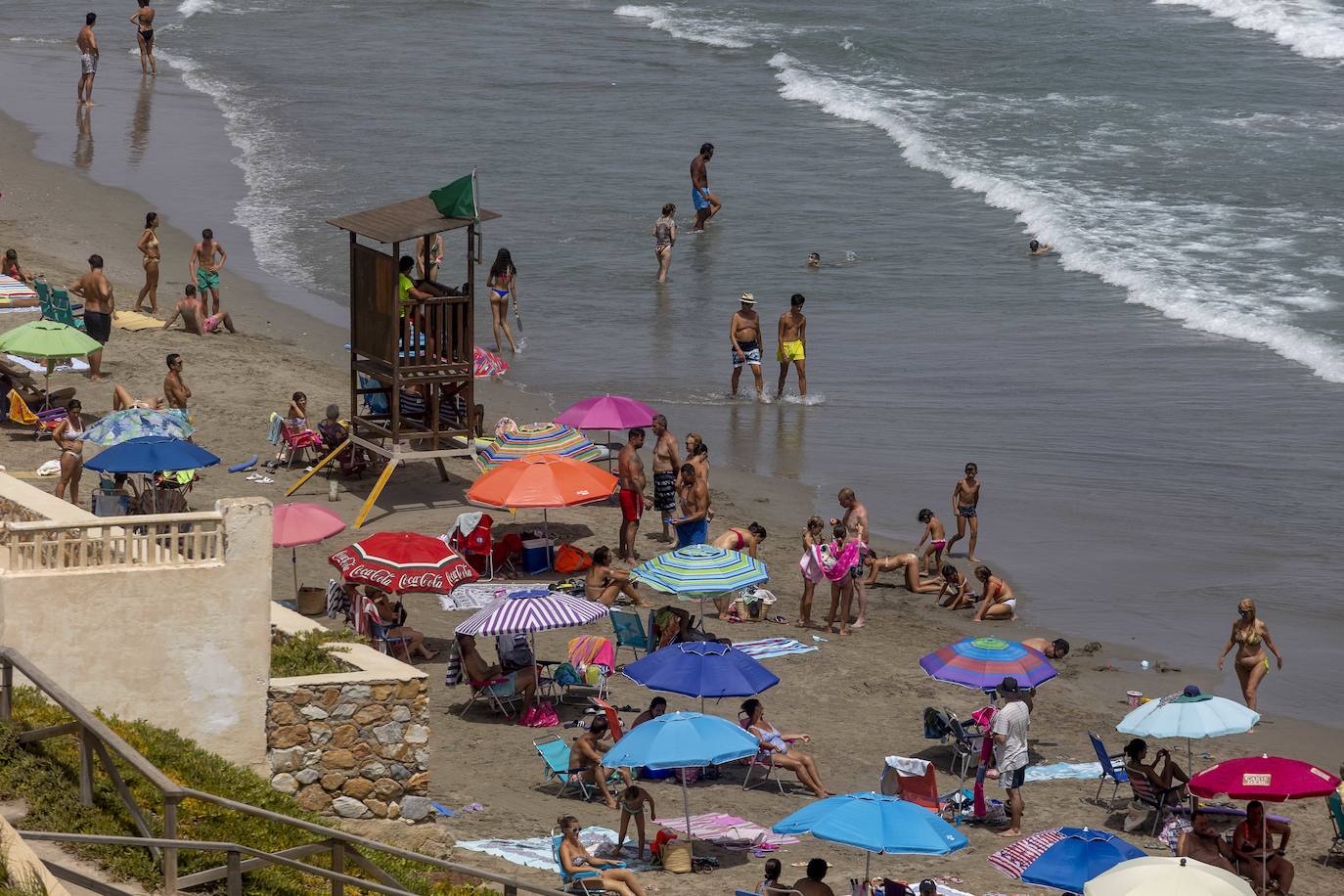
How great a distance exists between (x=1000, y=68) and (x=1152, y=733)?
34.0m

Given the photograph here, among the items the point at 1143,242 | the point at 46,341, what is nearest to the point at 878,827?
the point at 46,341

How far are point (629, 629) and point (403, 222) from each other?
→ 15.6 feet

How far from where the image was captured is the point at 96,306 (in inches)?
811

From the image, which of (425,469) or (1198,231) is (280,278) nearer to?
(425,469)

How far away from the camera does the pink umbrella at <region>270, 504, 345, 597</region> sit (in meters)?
14.8

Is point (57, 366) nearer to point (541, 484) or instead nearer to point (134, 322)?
point (134, 322)

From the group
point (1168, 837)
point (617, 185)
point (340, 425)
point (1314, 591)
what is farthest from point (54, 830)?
point (617, 185)

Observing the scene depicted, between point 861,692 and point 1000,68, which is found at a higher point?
point 1000,68

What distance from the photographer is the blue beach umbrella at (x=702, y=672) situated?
1293 cm

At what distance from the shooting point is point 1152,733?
1275 centimetres

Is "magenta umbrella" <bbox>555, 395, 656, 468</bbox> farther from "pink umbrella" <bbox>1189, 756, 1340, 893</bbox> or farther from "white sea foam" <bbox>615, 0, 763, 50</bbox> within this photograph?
"white sea foam" <bbox>615, 0, 763, 50</bbox>

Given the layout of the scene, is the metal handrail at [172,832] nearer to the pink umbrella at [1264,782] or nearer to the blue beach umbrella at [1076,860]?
the blue beach umbrella at [1076,860]

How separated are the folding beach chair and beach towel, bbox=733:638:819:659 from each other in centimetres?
245

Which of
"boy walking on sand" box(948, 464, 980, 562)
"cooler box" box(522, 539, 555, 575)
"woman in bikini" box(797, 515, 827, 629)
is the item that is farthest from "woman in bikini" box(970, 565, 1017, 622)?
"cooler box" box(522, 539, 555, 575)
